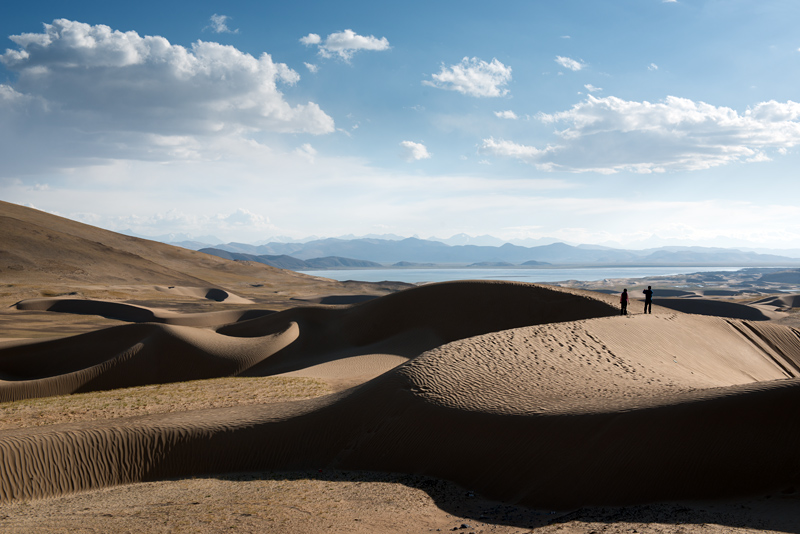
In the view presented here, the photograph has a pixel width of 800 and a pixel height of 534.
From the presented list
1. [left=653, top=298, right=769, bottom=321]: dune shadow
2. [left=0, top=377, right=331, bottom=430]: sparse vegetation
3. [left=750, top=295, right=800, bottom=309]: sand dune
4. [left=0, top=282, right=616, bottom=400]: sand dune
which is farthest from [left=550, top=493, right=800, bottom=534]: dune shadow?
[left=750, top=295, right=800, bottom=309]: sand dune

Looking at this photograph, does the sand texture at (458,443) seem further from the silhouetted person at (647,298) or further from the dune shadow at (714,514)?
the silhouetted person at (647,298)

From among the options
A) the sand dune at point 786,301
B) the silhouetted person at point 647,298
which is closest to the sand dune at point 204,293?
the silhouetted person at point 647,298

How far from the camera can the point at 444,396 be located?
32.6 ft

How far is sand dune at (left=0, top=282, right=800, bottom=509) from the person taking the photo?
699 centimetres

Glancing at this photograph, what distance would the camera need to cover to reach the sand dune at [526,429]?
6992 millimetres

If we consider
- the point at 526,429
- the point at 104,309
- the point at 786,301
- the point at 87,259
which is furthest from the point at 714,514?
the point at 87,259

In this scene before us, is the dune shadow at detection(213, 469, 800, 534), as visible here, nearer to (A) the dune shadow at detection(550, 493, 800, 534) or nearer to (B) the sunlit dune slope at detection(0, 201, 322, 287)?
(A) the dune shadow at detection(550, 493, 800, 534)

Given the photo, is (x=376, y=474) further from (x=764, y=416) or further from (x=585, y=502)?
(x=764, y=416)

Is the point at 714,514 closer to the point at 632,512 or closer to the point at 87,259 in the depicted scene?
the point at 632,512

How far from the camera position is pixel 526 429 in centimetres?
834

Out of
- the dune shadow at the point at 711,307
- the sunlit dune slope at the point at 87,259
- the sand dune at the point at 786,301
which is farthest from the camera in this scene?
the sunlit dune slope at the point at 87,259

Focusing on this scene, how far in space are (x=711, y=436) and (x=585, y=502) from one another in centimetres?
210

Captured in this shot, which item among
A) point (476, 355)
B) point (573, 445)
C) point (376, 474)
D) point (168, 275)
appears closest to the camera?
point (573, 445)

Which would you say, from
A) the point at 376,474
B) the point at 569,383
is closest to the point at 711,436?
the point at 569,383
